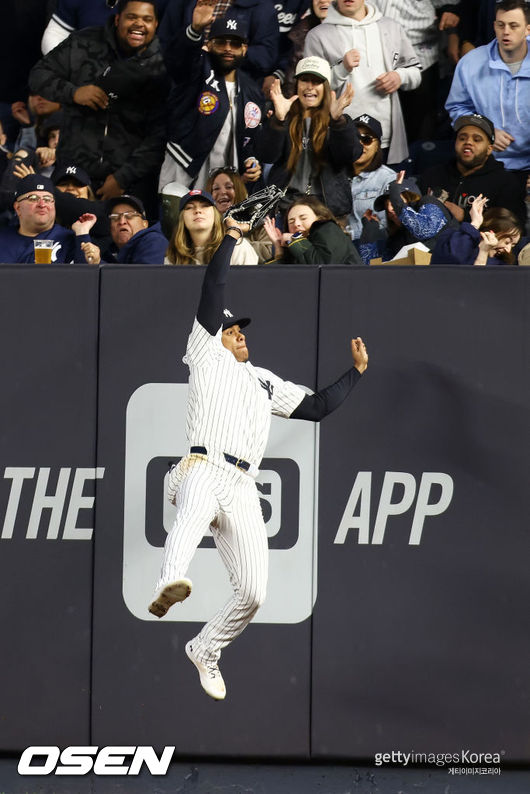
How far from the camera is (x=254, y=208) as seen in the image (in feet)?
21.8

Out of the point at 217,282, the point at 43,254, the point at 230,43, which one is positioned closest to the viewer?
the point at 217,282

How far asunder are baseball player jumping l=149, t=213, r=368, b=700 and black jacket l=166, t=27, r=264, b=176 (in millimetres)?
2634

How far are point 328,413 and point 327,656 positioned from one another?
49.9 inches

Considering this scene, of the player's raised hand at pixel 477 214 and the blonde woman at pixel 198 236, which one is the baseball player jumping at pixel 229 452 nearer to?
the blonde woman at pixel 198 236

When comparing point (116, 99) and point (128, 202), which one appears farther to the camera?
point (116, 99)

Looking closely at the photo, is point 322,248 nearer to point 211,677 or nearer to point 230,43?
point 211,677

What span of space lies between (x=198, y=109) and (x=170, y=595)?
12.9ft

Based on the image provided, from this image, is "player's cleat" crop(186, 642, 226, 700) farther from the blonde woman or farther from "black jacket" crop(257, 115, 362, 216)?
"black jacket" crop(257, 115, 362, 216)

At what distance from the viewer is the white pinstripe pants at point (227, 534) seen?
6.65m

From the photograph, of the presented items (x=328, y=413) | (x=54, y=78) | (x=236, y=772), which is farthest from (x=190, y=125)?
(x=236, y=772)

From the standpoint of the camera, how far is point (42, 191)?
25.7ft

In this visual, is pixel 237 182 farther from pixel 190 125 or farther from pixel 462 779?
pixel 462 779

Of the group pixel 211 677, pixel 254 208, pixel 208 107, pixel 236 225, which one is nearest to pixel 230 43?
pixel 208 107

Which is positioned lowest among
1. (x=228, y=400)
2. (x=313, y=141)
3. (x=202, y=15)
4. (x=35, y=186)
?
(x=228, y=400)
